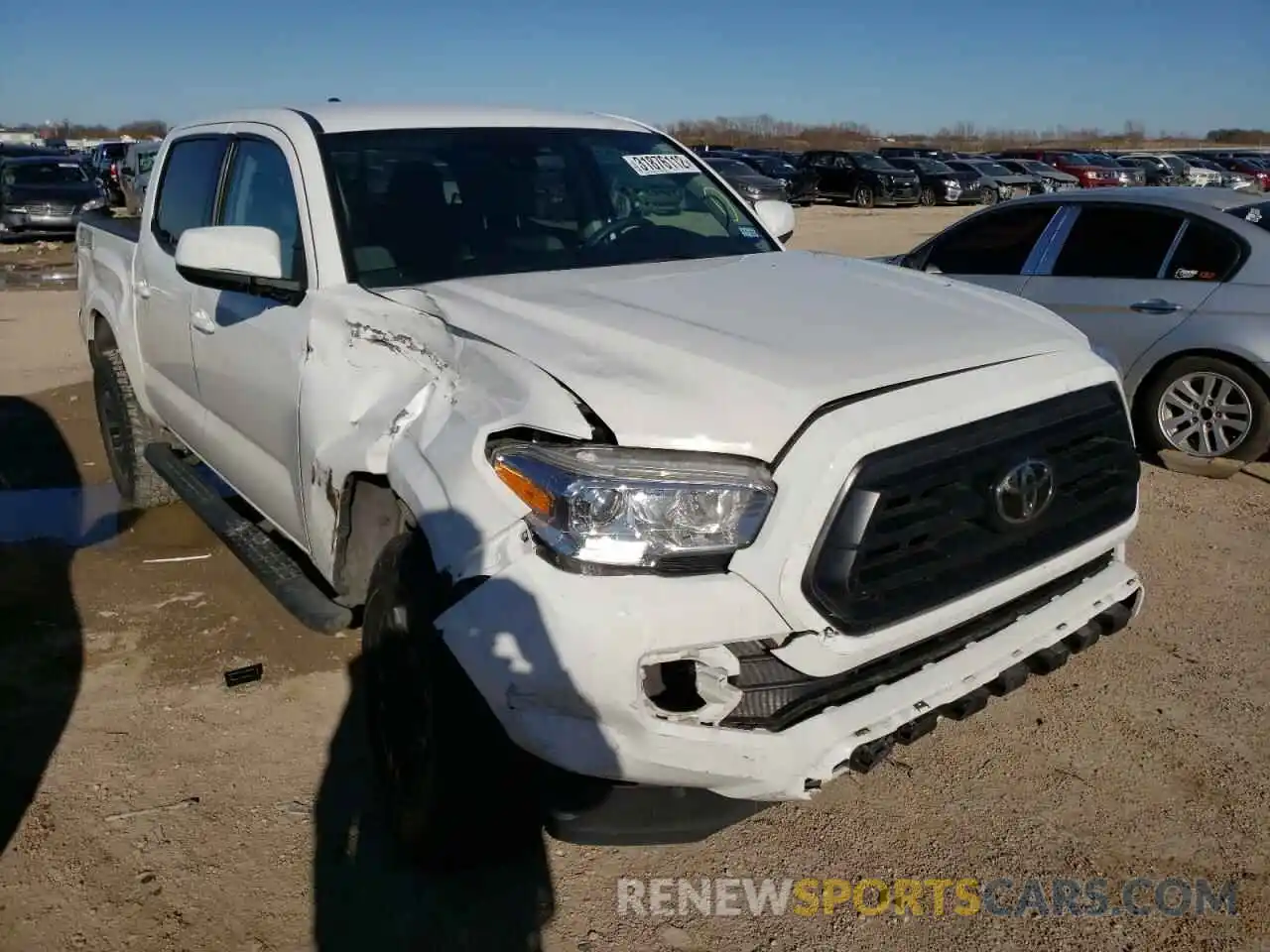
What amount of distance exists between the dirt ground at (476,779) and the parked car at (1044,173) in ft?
95.4

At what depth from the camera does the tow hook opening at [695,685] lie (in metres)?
2.27

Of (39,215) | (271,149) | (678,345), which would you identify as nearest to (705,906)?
(678,345)

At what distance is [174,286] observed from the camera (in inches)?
183

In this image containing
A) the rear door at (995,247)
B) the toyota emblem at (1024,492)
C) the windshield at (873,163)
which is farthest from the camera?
the windshield at (873,163)

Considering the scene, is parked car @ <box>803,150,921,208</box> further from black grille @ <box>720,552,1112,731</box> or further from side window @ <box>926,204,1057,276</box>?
black grille @ <box>720,552,1112,731</box>

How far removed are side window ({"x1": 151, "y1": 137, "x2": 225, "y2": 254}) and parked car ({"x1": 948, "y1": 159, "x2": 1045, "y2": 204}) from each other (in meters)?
29.9

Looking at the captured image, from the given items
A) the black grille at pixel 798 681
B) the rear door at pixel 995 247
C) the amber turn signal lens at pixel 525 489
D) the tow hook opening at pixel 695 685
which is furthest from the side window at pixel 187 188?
the rear door at pixel 995 247

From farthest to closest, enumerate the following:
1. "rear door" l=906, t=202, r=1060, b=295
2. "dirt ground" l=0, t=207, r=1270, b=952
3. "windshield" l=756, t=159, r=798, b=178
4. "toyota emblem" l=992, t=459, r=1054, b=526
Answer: "windshield" l=756, t=159, r=798, b=178 → "rear door" l=906, t=202, r=1060, b=295 → "dirt ground" l=0, t=207, r=1270, b=952 → "toyota emblem" l=992, t=459, r=1054, b=526

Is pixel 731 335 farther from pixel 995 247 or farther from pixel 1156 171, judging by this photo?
pixel 1156 171

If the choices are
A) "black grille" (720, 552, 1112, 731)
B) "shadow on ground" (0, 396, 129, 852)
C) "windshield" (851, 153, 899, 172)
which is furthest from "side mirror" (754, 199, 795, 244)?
"windshield" (851, 153, 899, 172)

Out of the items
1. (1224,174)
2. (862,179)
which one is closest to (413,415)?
(862,179)

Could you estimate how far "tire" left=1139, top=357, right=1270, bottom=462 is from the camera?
625 cm

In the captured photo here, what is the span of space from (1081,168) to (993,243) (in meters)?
28.9

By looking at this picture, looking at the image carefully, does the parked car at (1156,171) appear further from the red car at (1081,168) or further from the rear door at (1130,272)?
the rear door at (1130,272)
